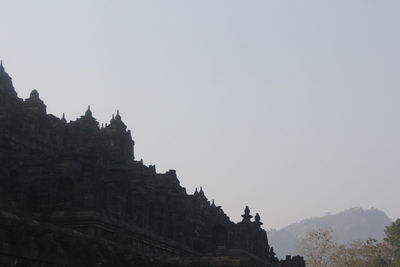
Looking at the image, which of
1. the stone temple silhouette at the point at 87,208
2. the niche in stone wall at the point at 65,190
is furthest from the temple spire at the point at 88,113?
the niche in stone wall at the point at 65,190

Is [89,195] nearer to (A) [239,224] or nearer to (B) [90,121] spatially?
(B) [90,121]

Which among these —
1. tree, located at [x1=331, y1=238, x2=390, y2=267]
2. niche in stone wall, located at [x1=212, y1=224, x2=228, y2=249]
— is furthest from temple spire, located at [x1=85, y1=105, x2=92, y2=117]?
tree, located at [x1=331, y1=238, x2=390, y2=267]

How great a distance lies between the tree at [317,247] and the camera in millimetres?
84250

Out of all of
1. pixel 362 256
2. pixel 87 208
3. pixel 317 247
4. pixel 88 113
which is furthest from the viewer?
pixel 317 247

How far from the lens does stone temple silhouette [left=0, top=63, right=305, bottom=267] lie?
643 inches

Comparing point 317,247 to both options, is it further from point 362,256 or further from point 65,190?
point 65,190

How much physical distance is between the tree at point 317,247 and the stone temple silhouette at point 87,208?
3842cm

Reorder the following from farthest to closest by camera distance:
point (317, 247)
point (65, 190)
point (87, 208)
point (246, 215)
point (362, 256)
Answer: point (317, 247)
point (362, 256)
point (246, 215)
point (65, 190)
point (87, 208)

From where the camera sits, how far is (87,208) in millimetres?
26859

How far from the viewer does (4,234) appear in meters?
14.5

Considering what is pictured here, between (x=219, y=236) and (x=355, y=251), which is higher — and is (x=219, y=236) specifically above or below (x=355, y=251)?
below

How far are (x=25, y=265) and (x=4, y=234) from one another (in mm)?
1013

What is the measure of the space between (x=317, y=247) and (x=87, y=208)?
6345cm

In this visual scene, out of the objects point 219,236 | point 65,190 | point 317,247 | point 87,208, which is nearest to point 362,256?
point 317,247
